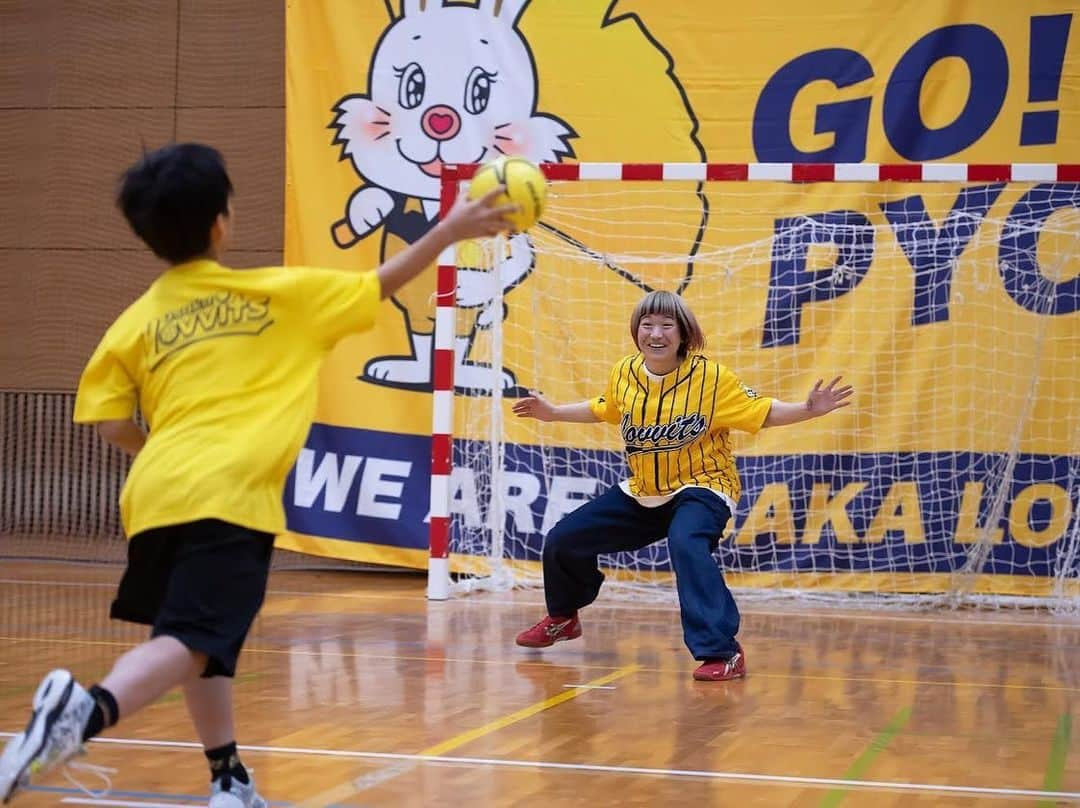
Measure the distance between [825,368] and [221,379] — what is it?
5.97 meters

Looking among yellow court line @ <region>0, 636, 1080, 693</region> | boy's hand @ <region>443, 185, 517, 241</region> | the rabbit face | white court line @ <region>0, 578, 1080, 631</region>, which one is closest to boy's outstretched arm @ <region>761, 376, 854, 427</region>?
yellow court line @ <region>0, 636, 1080, 693</region>

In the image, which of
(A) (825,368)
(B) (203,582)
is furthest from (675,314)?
(B) (203,582)

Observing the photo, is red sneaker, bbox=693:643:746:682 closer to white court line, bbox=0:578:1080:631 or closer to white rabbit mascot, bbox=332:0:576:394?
white court line, bbox=0:578:1080:631

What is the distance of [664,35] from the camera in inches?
351

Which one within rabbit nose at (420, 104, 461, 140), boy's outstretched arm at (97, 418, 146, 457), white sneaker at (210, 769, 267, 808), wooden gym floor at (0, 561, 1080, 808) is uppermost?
rabbit nose at (420, 104, 461, 140)

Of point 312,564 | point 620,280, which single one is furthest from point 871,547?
point 312,564

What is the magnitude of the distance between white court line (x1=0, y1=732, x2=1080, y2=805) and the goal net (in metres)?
4.01

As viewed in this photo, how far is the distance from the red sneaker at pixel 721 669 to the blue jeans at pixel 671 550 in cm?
3

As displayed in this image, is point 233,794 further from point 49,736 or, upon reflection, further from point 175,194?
point 175,194

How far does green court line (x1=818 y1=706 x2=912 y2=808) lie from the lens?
12.0 feet

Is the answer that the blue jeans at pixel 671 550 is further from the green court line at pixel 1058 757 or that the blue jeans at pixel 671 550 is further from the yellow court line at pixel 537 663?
the green court line at pixel 1058 757

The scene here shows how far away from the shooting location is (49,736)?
2.75 metres

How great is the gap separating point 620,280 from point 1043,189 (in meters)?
2.39

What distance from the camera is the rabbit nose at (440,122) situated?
362 inches
